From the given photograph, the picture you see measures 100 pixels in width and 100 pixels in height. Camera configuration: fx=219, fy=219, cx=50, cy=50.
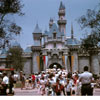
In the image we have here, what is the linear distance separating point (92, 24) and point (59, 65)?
123ft

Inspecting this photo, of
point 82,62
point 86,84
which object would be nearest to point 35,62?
point 82,62

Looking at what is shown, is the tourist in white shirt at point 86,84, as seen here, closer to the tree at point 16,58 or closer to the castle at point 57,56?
the castle at point 57,56

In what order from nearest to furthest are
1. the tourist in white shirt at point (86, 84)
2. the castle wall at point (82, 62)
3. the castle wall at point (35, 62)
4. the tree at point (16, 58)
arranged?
the tourist in white shirt at point (86, 84) → the tree at point (16, 58) → the castle wall at point (35, 62) → the castle wall at point (82, 62)

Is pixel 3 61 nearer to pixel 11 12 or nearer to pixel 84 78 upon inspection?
pixel 11 12

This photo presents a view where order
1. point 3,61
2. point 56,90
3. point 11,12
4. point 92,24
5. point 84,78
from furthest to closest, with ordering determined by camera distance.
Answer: point 3,61 → point 92,24 → point 11,12 → point 56,90 → point 84,78

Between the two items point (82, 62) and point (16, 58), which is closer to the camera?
point (16, 58)

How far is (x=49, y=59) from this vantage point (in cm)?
6053

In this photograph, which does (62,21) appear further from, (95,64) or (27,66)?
(95,64)

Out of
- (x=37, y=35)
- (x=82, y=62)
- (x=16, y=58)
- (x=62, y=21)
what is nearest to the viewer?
(x=16, y=58)

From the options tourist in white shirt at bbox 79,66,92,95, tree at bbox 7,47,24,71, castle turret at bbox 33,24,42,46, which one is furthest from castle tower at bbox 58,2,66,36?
tourist in white shirt at bbox 79,66,92,95

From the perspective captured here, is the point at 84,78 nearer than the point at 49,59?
Yes

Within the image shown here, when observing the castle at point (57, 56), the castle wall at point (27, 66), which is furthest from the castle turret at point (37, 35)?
the castle wall at point (27, 66)

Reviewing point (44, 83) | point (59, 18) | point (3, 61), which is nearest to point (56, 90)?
point (44, 83)

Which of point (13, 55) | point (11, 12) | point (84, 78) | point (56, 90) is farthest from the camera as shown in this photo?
point (13, 55)
